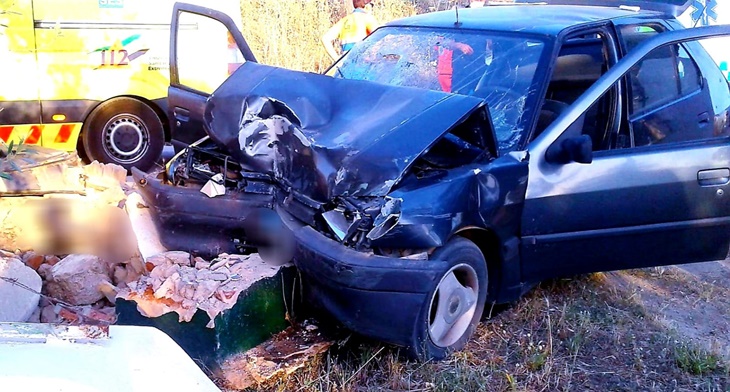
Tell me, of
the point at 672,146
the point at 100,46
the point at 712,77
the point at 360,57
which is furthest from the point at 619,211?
the point at 100,46

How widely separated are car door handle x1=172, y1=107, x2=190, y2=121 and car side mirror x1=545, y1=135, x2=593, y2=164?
2207mm

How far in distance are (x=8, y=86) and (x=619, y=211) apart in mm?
5083

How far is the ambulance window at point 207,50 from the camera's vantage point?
18.3 feet

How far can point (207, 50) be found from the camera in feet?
22.7

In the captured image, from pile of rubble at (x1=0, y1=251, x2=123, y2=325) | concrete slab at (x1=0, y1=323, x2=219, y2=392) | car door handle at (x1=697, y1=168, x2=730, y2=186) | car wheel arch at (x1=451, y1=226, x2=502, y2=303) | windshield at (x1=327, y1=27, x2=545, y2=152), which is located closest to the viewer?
concrete slab at (x1=0, y1=323, x2=219, y2=392)

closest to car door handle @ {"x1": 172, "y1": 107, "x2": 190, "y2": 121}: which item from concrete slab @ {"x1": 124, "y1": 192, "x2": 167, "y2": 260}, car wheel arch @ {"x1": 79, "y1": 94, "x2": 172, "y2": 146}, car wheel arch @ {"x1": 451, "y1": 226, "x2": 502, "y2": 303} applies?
concrete slab @ {"x1": 124, "y1": 192, "x2": 167, "y2": 260}

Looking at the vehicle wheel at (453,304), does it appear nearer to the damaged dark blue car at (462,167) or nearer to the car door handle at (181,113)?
the damaged dark blue car at (462,167)

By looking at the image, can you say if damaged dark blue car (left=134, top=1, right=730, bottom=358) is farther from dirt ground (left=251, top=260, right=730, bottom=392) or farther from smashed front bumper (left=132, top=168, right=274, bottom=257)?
dirt ground (left=251, top=260, right=730, bottom=392)

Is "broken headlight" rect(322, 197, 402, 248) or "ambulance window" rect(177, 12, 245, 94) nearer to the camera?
Result: "broken headlight" rect(322, 197, 402, 248)

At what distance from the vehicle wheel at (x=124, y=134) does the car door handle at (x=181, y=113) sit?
2468 millimetres

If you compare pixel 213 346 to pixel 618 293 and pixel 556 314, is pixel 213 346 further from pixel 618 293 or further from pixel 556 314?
pixel 618 293

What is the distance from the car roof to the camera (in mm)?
4246

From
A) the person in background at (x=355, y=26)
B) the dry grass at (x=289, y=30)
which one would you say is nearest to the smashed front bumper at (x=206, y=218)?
the person in background at (x=355, y=26)

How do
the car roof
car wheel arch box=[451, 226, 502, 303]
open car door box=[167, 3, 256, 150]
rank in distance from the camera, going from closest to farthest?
1. car wheel arch box=[451, 226, 502, 303]
2. the car roof
3. open car door box=[167, 3, 256, 150]
